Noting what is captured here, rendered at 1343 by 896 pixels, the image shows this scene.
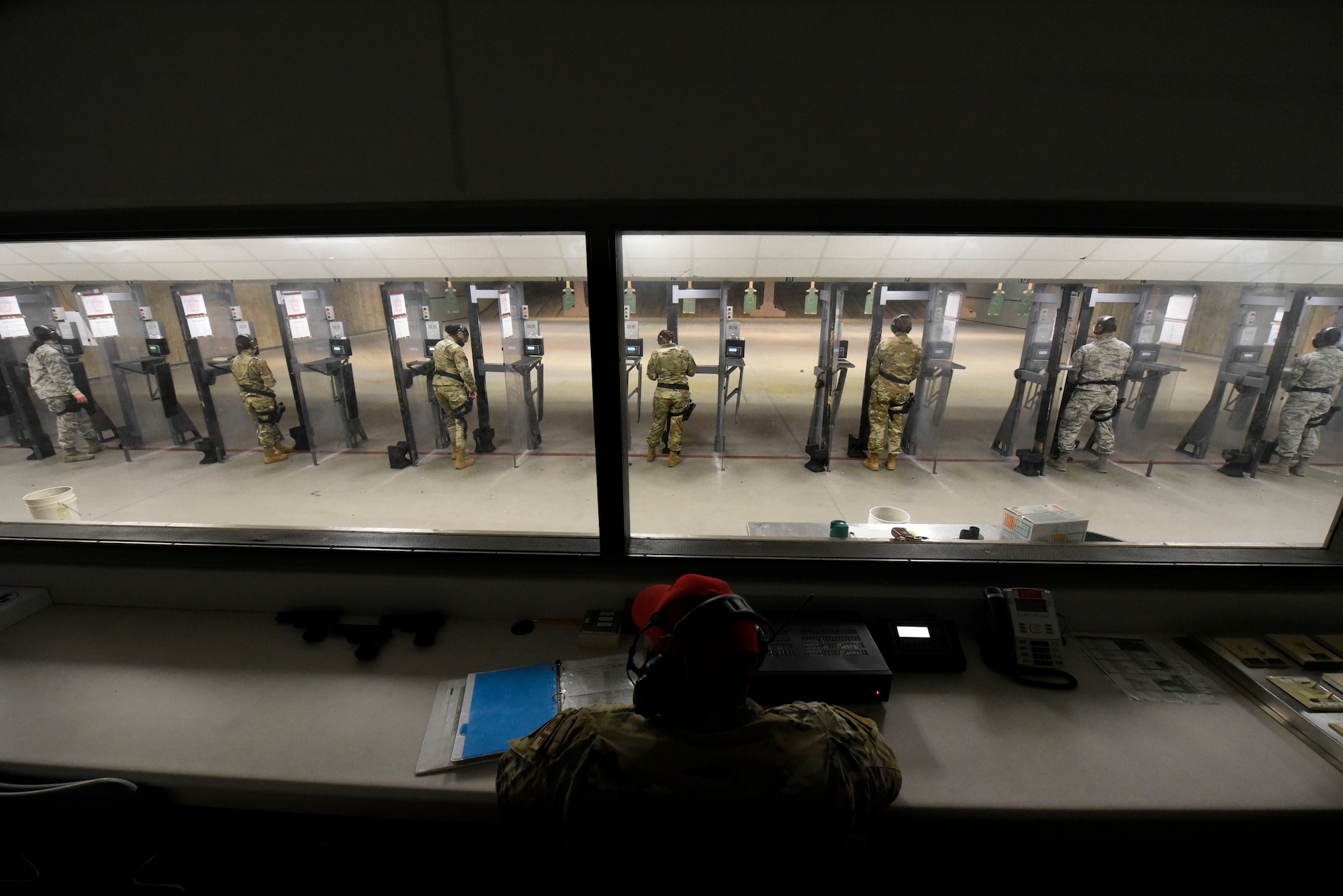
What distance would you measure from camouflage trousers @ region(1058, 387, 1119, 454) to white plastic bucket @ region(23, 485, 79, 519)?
281 inches

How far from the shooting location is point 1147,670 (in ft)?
5.32

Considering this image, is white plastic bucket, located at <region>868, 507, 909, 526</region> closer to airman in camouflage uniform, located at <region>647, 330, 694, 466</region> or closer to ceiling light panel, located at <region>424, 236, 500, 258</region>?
airman in camouflage uniform, located at <region>647, 330, 694, 466</region>

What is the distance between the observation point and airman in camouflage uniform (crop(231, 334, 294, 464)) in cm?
507

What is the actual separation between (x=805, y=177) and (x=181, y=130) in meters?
1.74

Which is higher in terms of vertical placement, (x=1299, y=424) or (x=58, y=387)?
(x=58, y=387)

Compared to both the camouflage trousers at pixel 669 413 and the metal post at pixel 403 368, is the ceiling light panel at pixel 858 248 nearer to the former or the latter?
the camouflage trousers at pixel 669 413

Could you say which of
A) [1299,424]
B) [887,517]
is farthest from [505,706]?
[1299,424]

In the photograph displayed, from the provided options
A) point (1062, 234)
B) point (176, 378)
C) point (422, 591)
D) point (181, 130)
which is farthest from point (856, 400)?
point (176, 378)

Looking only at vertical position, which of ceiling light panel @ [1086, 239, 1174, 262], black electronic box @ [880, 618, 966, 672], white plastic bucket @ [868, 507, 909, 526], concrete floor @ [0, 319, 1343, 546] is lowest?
concrete floor @ [0, 319, 1343, 546]

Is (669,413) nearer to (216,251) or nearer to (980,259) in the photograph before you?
(980,259)

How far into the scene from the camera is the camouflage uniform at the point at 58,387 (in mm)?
4949

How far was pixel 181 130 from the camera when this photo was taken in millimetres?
1483

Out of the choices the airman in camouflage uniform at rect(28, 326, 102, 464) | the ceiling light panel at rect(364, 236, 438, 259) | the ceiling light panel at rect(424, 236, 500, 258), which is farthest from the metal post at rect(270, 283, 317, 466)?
the airman in camouflage uniform at rect(28, 326, 102, 464)

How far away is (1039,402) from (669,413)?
3.82 metres
